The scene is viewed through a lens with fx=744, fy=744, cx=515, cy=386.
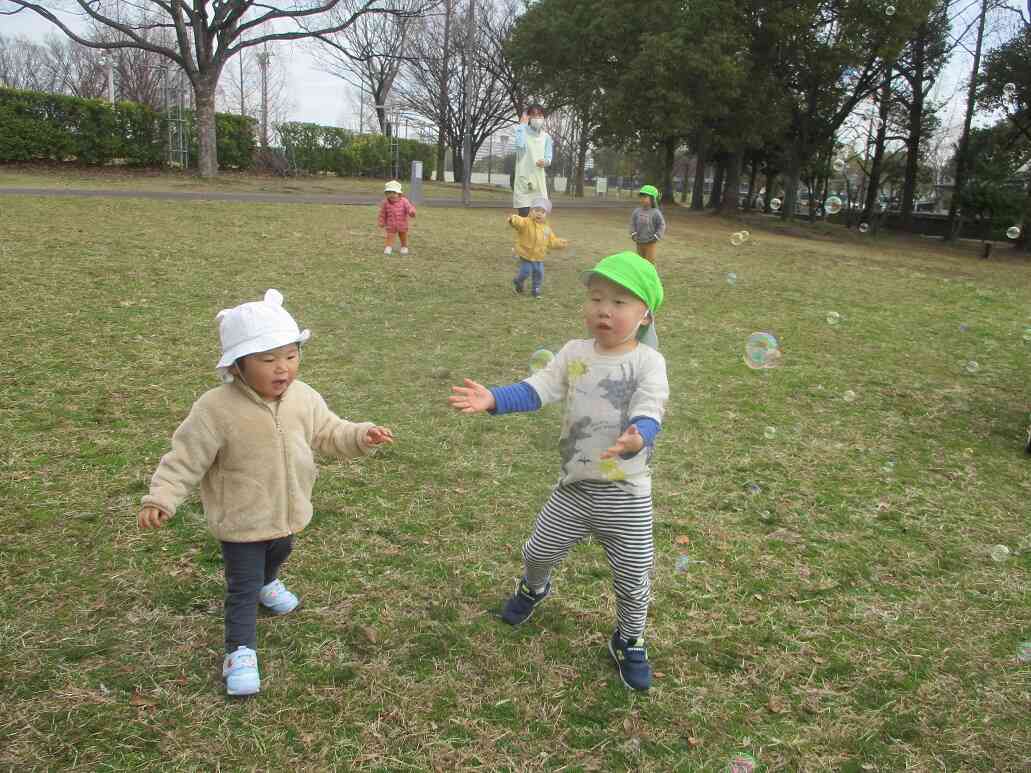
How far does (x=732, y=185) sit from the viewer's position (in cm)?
3016

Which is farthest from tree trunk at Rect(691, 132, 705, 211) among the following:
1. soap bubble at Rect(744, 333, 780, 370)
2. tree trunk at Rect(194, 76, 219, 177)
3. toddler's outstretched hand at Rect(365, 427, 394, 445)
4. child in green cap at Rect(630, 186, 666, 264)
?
toddler's outstretched hand at Rect(365, 427, 394, 445)

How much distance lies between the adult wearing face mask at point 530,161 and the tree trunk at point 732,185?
2042 centimetres

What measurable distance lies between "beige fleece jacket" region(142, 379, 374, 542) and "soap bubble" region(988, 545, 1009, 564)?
11.3ft

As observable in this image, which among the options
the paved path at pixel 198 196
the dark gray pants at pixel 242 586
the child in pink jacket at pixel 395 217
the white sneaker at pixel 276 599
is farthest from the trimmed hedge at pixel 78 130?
the dark gray pants at pixel 242 586

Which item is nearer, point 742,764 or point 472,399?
point 742,764

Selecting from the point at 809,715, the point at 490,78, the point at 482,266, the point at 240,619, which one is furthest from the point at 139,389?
the point at 490,78

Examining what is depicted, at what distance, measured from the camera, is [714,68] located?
22.9 m

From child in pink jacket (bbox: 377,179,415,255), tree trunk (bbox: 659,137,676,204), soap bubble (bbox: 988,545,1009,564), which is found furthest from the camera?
tree trunk (bbox: 659,137,676,204)

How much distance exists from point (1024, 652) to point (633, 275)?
2.29 m

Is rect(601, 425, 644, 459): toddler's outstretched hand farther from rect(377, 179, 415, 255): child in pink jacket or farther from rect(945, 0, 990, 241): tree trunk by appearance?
rect(945, 0, 990, 241): tree trunk

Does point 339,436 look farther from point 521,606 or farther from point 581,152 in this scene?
point 581,152

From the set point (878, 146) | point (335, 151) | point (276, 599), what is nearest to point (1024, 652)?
point (276, 599)

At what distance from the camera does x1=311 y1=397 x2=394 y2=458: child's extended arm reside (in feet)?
9.06

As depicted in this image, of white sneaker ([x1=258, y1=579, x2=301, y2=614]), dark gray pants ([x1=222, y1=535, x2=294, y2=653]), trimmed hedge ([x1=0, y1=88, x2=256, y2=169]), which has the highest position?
trimmed hedge ([x1=0, y1=88, x2=256, y2=169])
